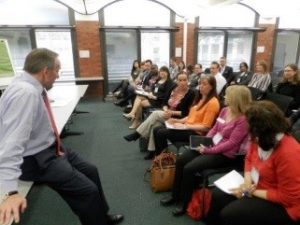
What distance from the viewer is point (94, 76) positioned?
7.07m

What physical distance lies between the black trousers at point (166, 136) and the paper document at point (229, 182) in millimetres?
876

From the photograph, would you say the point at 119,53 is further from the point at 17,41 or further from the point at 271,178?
the point at 271,178

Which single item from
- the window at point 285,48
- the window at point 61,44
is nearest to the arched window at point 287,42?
the window at point 285,48

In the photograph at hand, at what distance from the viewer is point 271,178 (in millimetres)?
1520

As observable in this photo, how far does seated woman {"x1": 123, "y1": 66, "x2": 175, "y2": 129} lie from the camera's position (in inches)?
160

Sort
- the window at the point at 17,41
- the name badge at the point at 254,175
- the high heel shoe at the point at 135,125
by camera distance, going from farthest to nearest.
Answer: the window at the point at 17,41, the high heel shoe at the point at 135,125, the name badge at the point at 254,175

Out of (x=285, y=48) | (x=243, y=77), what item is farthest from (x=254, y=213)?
(x=285, y=48)

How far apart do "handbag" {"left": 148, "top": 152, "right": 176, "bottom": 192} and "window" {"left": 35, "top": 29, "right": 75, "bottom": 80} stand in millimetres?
4939

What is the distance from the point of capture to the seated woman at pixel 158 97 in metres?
4.07

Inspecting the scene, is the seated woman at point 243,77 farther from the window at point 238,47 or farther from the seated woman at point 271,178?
the seated woman at point 271,178

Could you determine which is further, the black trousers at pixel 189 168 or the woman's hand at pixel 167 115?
the woman's hand at pixel 167 115

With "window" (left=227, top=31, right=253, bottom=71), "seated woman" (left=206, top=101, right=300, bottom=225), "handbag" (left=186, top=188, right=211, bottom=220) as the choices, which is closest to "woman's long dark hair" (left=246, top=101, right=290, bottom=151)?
"seated woman" (left=206, top=101, right=300, bottom=225)

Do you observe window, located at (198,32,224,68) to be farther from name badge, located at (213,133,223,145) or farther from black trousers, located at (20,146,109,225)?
black trousers, located at (20,146,109,225)

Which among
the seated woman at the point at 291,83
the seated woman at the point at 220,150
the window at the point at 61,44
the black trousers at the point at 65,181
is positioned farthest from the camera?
the window at the point at 61,44
